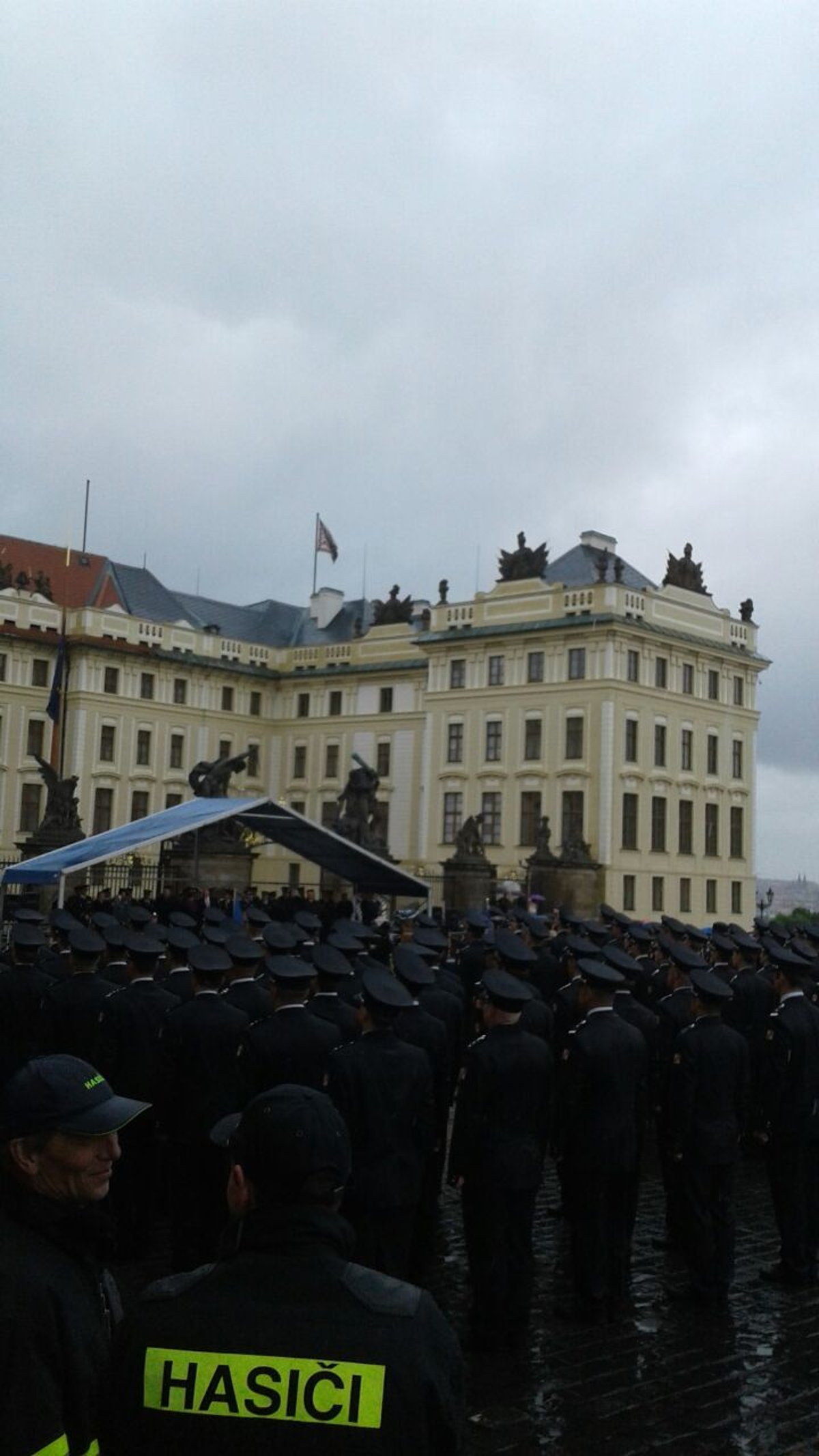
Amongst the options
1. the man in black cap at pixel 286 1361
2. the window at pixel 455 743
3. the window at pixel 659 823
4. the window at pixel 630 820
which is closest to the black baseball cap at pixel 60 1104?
the man in black cap at pixel 286 1361

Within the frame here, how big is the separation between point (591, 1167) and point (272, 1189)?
17.8 feet

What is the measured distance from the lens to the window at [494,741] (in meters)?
52.9

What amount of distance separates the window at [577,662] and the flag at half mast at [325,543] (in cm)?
1697

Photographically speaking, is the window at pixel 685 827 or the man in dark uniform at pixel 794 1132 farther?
the window at pixel 685 827

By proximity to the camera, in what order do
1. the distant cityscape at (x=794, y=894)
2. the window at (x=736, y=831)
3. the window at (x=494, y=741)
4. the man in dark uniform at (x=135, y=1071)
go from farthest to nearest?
the distant cityscape at (x=794, y=894) → the window at (x=736, y=831) → the window at (x=494, y=741) → the man in dark uniform at (x=135, y=1071)

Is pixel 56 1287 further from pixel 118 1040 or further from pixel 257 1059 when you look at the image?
pixel 118 1040

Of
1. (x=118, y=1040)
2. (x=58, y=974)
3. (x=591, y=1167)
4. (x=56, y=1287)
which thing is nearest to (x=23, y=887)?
(x=58, y=974)

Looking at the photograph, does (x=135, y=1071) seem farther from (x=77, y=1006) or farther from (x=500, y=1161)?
(x=500, y=1161)

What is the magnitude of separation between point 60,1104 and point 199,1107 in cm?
548

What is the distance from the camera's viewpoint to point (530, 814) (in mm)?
51750

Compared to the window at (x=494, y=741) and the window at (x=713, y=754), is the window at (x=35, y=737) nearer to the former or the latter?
the window at (x=494, y=741)

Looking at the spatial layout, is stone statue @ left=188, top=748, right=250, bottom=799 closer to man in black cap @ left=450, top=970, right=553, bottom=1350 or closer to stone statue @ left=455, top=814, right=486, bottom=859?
stone statue @ left=455, top=814, right=486, bottom=859

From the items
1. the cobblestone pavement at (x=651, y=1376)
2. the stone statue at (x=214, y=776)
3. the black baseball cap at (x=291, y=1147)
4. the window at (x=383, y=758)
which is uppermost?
the window at (x=383, y=758)

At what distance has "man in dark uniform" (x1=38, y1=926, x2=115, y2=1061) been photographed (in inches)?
361
